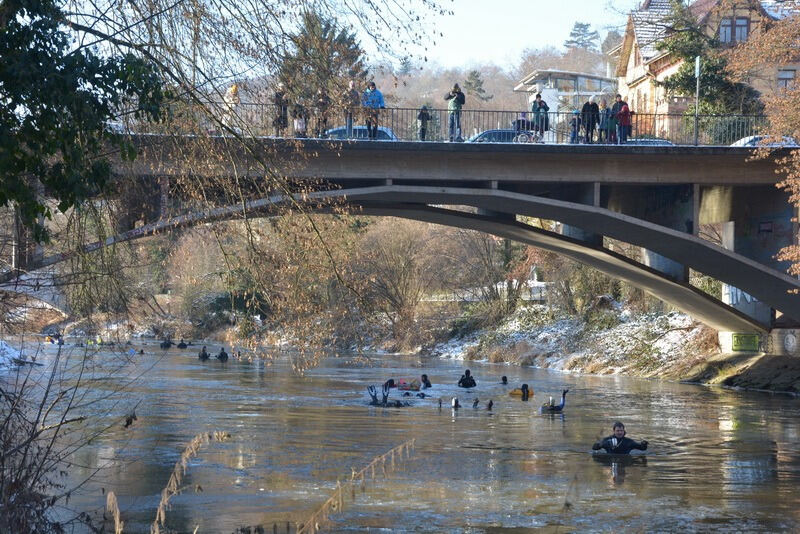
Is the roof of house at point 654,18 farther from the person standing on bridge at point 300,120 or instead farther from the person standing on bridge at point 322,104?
the person standing on bridge at point 322,104

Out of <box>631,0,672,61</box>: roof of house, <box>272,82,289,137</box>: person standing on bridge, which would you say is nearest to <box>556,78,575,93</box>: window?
<box>631,0,672,61</box>: roof of house

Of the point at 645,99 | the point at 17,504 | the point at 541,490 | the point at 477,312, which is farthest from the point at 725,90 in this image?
the point at 17,504

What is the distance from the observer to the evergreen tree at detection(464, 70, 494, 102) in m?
109

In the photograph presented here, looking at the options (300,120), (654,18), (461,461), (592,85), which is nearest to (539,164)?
(461,461)

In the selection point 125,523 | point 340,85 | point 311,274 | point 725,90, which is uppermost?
point 725,90

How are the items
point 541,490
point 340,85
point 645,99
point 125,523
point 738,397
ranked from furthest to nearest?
1. point 645,99
2. point 738,397
3. point 541,490
4. point 125,523
5. point 340,85

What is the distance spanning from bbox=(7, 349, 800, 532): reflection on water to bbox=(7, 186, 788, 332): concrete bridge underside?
359 centimetres

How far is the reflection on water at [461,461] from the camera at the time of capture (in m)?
14.1

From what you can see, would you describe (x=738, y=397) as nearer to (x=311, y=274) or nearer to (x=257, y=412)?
(x=257, y=412)

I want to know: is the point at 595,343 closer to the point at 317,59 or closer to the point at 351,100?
the point at 351,100

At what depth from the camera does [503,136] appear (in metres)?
29.8

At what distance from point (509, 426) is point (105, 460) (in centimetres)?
1021

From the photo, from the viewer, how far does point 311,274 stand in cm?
1224

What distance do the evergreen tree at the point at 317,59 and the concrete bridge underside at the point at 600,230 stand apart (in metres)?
14.3
